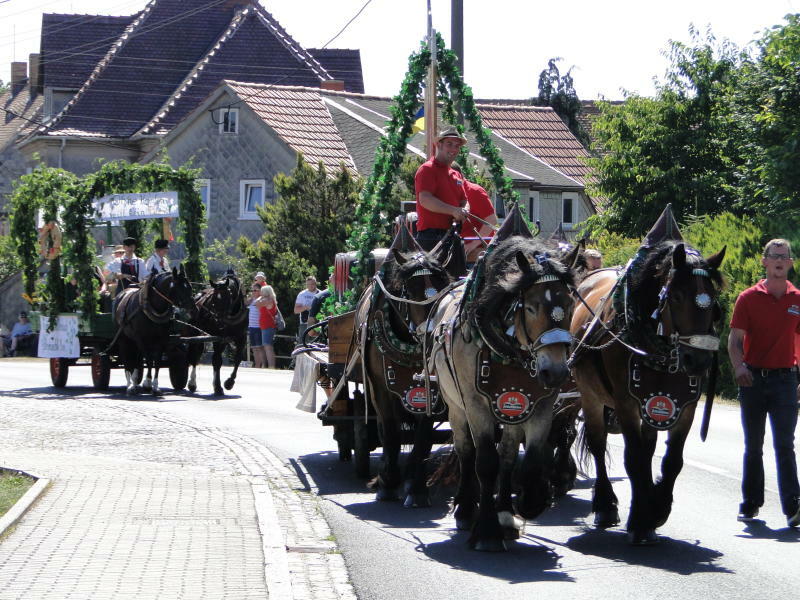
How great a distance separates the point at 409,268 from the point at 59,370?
13.0 meters

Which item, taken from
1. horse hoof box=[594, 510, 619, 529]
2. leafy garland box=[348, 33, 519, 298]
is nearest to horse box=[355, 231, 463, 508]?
horse hoof box=[594, 510, 619, 529]

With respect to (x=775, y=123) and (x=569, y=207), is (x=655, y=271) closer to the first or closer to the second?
(x=775, y=123)

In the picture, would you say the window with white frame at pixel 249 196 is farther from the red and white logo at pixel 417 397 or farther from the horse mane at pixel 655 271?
the horse mane at pixel 655 271

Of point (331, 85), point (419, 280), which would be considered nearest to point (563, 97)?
point (331, 85)

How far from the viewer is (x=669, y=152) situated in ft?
111

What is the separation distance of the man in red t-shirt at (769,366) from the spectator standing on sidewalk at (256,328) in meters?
18.2

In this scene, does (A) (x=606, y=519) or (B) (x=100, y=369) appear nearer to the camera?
(A) (x=606, y=519)

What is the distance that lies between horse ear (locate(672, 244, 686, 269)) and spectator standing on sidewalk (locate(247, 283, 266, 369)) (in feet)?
62.8

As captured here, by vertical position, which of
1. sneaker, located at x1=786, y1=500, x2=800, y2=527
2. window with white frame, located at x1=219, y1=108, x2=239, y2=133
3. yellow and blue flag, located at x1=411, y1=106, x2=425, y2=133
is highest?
window with white frame, located at x1=219, y1=108, x2=239, y2=133

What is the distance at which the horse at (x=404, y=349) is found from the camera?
10.5 m

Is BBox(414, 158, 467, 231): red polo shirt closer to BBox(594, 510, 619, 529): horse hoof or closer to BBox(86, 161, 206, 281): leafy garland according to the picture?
BBox(594, 510, 619, 529): horse hoof

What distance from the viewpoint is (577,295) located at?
8.47 m

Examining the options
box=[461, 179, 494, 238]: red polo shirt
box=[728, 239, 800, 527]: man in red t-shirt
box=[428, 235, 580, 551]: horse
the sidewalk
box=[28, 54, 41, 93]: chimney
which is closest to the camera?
the sidewalk

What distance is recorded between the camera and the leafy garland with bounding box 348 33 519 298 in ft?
44.1
